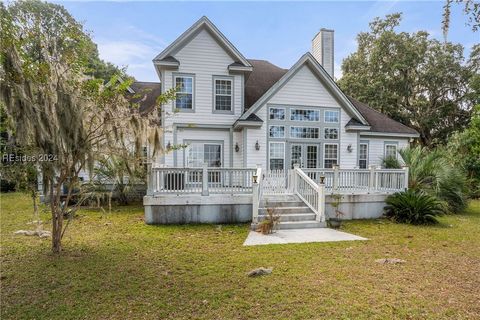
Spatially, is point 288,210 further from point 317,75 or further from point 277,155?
point 317,75

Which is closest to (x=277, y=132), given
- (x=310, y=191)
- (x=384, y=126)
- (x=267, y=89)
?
(x=267, y=89)

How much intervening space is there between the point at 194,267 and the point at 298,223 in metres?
4.18

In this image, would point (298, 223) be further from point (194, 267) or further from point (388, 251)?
point (194, 267)

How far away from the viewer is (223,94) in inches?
488

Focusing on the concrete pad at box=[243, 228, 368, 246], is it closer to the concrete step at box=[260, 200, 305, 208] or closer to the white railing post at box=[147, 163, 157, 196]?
the concrete step at box=[260, 200, 305, 208]

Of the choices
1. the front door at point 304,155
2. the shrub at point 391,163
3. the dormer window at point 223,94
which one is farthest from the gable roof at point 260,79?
the shrub at point 391,163

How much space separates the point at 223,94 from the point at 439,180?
31.2 feet

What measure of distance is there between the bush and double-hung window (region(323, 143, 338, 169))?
399cm

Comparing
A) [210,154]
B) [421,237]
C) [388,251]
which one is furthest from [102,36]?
[421,237]

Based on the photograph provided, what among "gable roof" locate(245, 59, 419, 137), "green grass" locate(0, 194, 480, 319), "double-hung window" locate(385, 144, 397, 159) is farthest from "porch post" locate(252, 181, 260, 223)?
"double-hung window" locate(385, 144, 397, 159)

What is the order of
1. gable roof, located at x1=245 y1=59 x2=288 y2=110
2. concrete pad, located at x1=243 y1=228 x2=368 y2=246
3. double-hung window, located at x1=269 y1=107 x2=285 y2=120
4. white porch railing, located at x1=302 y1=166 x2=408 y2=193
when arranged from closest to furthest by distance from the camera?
1. concrete pad, located at x1=243 y1=228 x2=368 y2=246
2. white porch railing, located at x1=302 y1=166 x2=408 y2=193
3. double-hung window, located at x1=269 y1=107 x2=285 y2=120
4. gable roof, located at x1=245 y1=59 x2=288 y2=110

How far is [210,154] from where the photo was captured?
12.4 meters

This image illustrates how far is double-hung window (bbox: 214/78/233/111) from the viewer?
40.4 feet

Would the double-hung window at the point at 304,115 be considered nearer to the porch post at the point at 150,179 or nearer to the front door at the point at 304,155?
the front door at the point at 304,155
